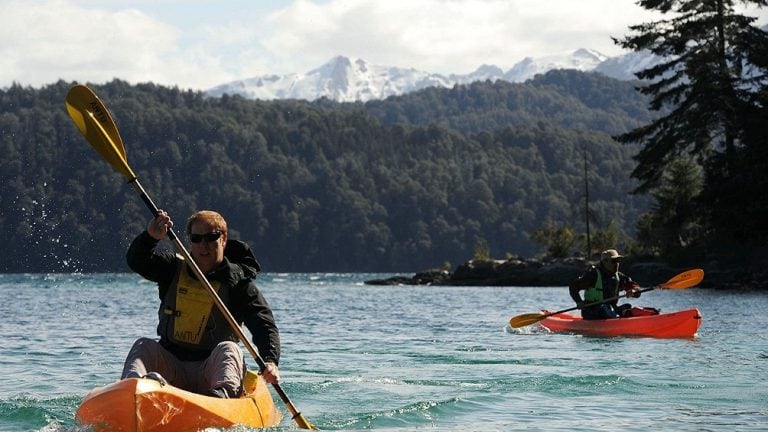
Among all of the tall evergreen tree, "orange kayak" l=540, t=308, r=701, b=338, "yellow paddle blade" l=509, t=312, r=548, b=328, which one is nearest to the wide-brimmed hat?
"orange kayak" l=540, t=308, r=701, b=338

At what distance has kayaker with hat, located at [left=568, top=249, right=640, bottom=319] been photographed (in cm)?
1831

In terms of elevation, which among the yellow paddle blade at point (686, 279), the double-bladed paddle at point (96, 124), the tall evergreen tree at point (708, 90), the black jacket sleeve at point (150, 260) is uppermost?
the tall evergreen tree at point (708, 90)

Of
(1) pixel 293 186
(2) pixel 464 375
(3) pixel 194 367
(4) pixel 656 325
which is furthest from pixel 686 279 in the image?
(1) pixel 293 186

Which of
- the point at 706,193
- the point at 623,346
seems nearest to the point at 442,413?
the point at 623,346

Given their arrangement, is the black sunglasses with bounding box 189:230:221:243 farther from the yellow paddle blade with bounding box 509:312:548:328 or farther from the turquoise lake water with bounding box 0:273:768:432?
the yellow paddle blade with bounding box 509:312:548:328

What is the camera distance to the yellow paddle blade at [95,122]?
28.7 feet

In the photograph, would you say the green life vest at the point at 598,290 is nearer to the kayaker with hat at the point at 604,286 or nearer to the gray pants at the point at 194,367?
the kayaker with hat at the point at 604,286

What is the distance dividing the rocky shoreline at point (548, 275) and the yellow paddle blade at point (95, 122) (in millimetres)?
35622

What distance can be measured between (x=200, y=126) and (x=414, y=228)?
116ft

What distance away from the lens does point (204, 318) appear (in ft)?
25.9

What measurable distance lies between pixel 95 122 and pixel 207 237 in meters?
1.79

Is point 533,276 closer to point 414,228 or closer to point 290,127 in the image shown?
point 414,228

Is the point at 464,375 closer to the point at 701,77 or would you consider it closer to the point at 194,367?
the point at 194,367

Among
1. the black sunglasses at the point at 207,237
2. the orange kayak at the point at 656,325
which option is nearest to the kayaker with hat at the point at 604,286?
the orange kayak at the point at 656,325
